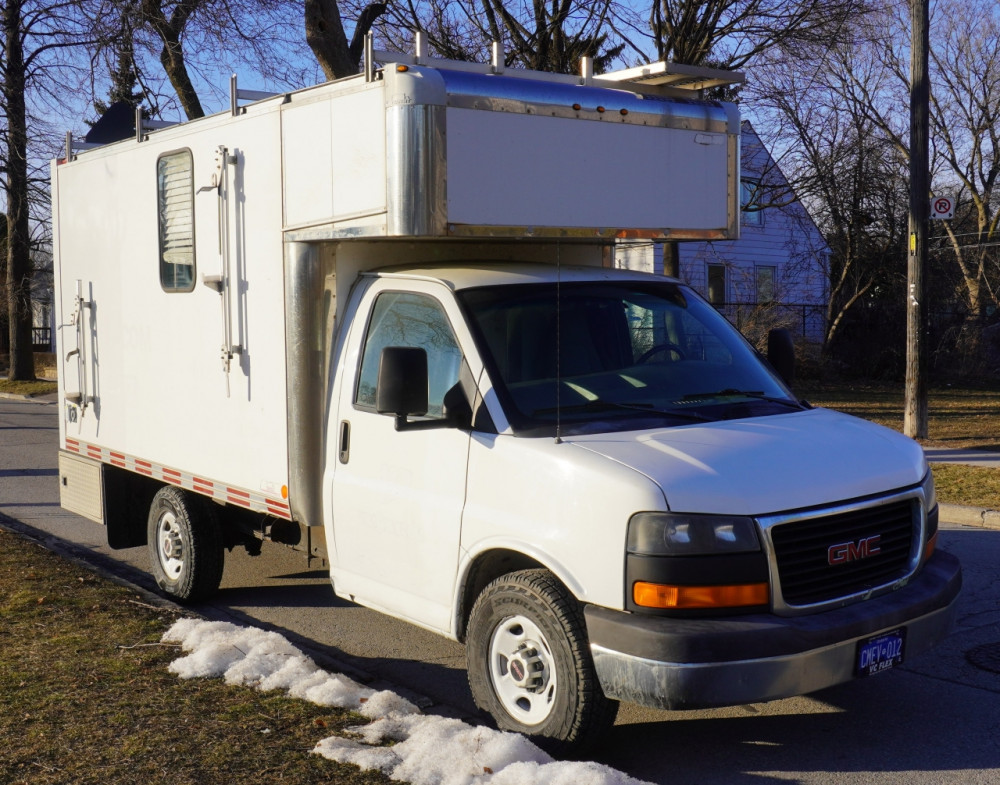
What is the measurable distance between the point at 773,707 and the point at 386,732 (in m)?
1.94

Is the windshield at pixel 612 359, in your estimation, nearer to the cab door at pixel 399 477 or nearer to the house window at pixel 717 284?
the cab door at pixel 399 477

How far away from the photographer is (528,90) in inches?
217

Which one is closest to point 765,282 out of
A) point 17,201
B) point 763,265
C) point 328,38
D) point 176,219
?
point 763,265

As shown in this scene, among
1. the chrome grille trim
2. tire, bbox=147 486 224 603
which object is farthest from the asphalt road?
the chrome grille trim

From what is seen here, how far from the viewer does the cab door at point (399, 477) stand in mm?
5172

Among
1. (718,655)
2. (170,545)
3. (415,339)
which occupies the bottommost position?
(170,545)

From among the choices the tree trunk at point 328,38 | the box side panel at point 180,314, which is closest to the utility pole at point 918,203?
the tree trunk at point 328,38

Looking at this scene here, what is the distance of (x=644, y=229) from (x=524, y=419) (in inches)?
60.1

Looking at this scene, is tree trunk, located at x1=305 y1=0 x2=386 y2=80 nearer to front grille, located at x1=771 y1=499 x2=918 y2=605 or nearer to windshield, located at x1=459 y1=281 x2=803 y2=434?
windshield, located at x1=459 y1=281 x2=803 y2=434

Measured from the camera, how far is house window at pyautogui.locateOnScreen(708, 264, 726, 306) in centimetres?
3148

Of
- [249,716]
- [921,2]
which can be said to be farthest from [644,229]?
[921,2]

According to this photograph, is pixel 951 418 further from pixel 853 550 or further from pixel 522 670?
pixel 522 670

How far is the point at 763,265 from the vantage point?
113 ft

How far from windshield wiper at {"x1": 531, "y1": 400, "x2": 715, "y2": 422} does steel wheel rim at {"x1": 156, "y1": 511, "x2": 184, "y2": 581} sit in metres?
3.49
